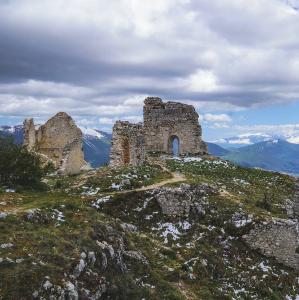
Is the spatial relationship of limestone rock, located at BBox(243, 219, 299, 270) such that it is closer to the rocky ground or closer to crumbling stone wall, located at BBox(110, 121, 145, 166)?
the rocky ground

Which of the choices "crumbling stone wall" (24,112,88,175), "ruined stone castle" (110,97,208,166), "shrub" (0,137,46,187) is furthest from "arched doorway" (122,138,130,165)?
"shrub" (0,137,46,187)

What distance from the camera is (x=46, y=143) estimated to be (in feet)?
197

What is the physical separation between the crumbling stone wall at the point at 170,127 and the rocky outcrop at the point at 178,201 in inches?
1087

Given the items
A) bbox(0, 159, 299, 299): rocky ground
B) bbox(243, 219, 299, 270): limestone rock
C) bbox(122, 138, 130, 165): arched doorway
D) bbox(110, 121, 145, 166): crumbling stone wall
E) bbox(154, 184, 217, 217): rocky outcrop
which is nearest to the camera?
bbox(0, 159, 299, 299): rocky ground

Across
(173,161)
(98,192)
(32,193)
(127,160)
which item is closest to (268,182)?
(173,161)

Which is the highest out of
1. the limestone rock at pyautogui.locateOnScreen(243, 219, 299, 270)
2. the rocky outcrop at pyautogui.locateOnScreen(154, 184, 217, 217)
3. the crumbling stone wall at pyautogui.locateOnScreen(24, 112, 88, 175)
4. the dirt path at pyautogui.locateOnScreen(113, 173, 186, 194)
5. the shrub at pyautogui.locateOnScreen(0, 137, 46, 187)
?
the crumbling stone wall at pyautogui.locateOnScreen(24, 112, 88, 175)

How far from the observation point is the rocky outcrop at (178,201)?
103 feet

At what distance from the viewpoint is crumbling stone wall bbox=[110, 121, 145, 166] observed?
45.4 m

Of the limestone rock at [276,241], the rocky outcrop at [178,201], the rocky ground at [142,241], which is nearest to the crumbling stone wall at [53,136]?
the rocky ground at [142,241]

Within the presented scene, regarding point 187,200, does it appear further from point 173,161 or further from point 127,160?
point 173,161

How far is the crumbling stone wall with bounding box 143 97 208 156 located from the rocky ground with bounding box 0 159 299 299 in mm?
20621

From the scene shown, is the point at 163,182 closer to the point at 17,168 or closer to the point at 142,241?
the point at 142,241

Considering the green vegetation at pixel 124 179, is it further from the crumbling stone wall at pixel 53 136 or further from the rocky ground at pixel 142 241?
the crumbling stone wall at pixel 53 136

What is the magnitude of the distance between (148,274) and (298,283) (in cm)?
1034
